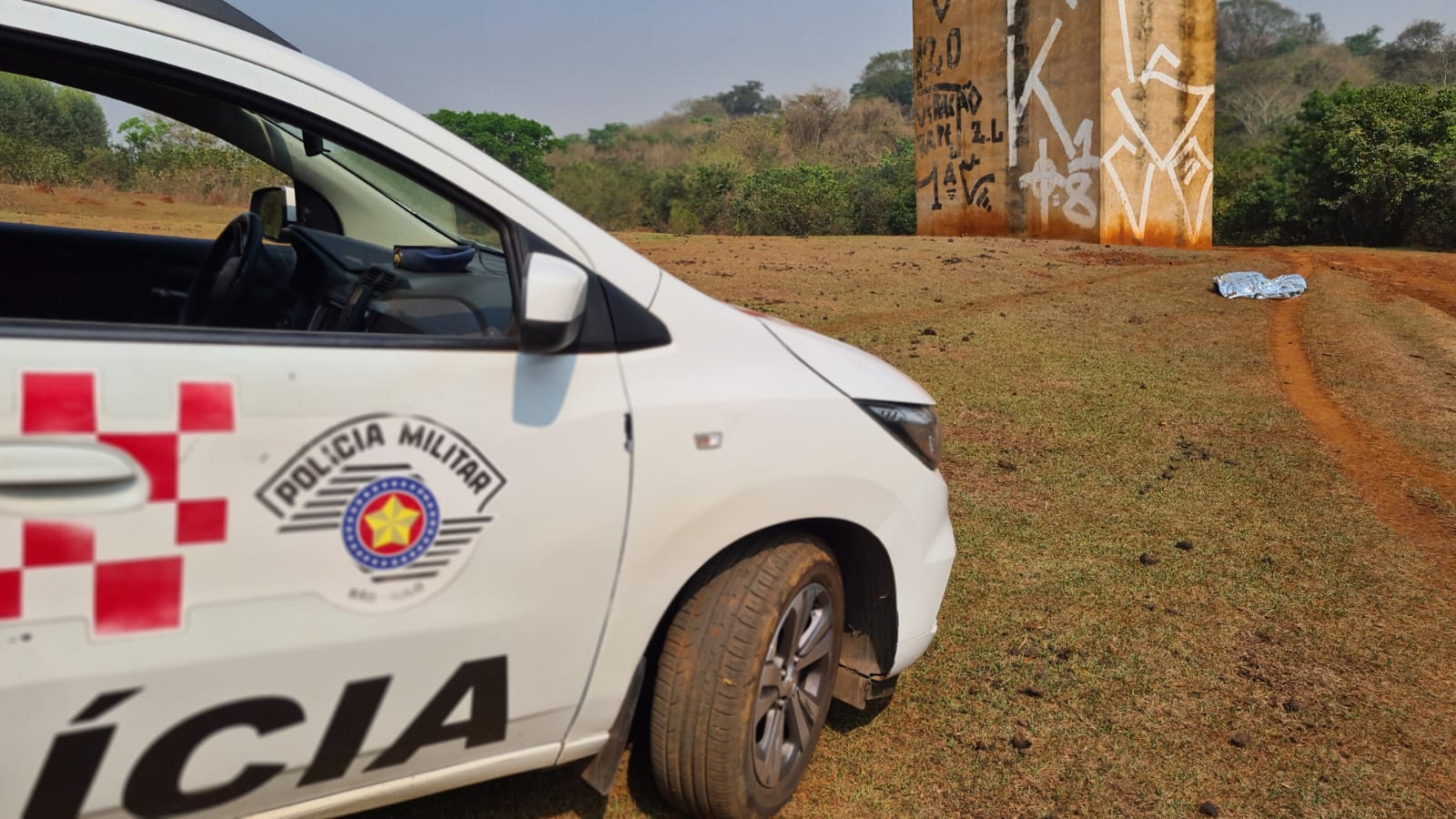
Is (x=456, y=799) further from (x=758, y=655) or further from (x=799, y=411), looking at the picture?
(x=799, y=411)

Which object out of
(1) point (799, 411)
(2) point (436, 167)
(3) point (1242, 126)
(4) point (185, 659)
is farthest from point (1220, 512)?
(3) point (1242, 126)

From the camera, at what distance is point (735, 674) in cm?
230

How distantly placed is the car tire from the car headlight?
357 mm

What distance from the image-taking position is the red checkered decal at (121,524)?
1.58 meters

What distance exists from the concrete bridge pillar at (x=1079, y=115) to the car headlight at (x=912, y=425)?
59.0ft

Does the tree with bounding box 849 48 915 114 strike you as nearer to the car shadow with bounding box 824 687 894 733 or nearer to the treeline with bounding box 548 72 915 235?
the treeline with bounding box 548 72 915 235

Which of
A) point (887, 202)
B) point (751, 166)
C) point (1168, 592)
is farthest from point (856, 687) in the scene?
point (751, 166)

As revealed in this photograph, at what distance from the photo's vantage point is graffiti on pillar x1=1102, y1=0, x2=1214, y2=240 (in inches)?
758

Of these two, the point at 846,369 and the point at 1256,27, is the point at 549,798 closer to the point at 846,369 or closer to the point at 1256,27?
the point at 846,369

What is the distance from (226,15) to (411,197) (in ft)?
2.57

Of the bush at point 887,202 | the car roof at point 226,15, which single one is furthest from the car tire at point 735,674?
the bush at point 887,202

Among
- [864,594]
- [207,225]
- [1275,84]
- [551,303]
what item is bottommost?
[864,594]

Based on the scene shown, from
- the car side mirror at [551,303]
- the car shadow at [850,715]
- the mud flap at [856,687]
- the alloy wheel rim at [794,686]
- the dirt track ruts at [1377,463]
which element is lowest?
the dirt track ruts at [1377,463]

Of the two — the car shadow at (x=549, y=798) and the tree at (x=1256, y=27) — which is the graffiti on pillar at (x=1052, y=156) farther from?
the tree at (x=1256, y=27)
